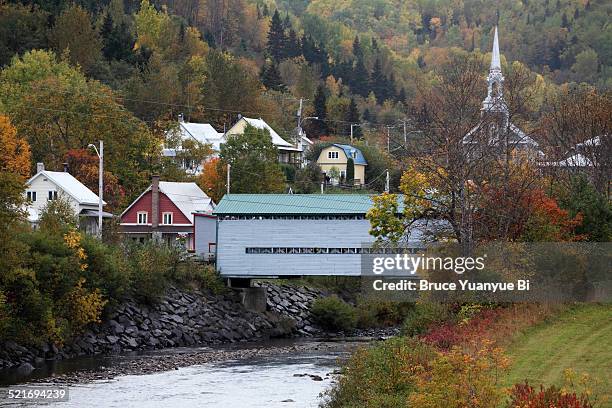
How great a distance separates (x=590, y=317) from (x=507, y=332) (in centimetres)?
388

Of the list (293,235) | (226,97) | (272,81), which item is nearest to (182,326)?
(293,235)

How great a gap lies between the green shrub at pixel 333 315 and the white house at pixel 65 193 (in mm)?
13943

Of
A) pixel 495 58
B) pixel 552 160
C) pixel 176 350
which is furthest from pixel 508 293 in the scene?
pixel 495 58

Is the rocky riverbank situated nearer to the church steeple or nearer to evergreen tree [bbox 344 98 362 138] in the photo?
the church steeple

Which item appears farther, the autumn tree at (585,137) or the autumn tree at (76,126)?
the autumn tree at (76,126)

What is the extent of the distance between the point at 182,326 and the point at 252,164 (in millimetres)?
26416

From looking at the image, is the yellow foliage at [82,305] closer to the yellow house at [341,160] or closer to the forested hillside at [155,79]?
the forested hillside at [155,79]

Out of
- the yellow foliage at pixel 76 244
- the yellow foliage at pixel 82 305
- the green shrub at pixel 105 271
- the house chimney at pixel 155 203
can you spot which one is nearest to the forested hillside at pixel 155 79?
the house chimney at pixel 155 203

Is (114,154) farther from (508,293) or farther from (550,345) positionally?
(550,345)

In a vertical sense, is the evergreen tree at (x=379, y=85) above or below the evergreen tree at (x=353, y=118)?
above

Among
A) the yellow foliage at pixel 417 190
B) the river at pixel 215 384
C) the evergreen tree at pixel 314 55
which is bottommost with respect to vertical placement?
the river at pixel 215 384

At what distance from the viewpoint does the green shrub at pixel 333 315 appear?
60562 mm

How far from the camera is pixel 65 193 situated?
66562 mm

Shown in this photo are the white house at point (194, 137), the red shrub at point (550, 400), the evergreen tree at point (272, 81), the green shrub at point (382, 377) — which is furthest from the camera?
the evergreen tree at point (272, 81)
